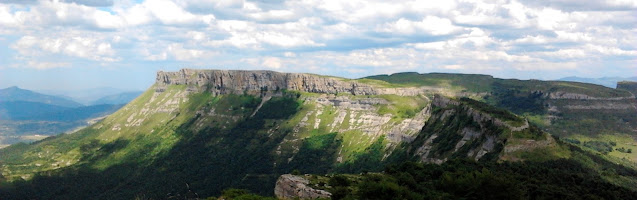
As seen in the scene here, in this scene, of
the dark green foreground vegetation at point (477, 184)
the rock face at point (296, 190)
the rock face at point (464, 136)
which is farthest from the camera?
the rock face at point (464, 136)

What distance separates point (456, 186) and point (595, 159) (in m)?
84.5

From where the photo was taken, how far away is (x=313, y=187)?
8112 cm

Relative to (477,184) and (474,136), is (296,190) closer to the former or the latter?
(477,184)

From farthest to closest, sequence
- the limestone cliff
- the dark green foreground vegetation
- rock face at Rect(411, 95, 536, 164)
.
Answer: rock face at Rect(411, 95, 536, 164) → the limestone cliff → the dark green foreground vegetation

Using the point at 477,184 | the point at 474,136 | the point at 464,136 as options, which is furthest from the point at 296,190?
the point at 464,136

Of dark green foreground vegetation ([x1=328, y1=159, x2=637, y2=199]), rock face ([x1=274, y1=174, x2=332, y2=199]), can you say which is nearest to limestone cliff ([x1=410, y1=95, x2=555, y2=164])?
dark green foreground vegetation ([x1=328, y1=159, x2=637, y2=199])

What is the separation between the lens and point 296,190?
81938 mm

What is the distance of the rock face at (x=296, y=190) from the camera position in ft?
257

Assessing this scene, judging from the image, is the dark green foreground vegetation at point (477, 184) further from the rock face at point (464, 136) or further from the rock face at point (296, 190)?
the rock face at point (464, 136)

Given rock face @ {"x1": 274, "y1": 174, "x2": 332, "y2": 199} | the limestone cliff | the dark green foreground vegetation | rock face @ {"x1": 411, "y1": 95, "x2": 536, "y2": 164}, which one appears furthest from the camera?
rock face @ {"x1": 411, "y1": 95, "x2": 536, "y2": 164}

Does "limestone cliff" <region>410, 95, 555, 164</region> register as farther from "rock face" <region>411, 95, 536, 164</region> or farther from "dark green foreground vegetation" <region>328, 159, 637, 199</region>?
"dark green foreground vegetation" <region>328, 159, 637, 199</region>

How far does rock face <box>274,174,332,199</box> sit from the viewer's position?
78250 mm

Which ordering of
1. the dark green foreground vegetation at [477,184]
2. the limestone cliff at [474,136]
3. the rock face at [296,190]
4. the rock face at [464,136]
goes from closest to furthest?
the dark green foreground vegetation at [477,184], the rock face at [296,190], the limestone cliff at [474,136], the rock face at [464,136]

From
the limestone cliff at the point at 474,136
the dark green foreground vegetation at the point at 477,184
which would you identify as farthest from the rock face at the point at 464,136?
the dark green foreground vegetation at the point at 477,184
